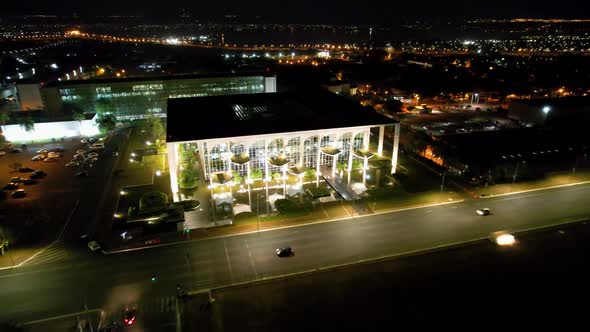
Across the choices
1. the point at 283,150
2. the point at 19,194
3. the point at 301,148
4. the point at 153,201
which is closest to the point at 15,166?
the point at 19,194

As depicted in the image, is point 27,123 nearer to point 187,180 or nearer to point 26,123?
point 26,123

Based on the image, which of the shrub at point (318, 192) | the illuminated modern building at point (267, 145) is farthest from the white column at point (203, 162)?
the shrub at point (318, 192)

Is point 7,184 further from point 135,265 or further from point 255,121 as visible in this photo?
point 255,121

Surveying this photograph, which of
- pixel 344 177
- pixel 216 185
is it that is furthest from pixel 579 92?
pixel 216 185

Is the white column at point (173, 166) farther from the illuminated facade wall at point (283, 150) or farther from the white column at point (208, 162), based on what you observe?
the white column at point (208, 162)

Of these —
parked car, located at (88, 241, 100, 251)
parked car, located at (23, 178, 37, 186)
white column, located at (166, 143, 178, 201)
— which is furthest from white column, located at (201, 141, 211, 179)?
parked car, located at (23, 178, 37, 186)
